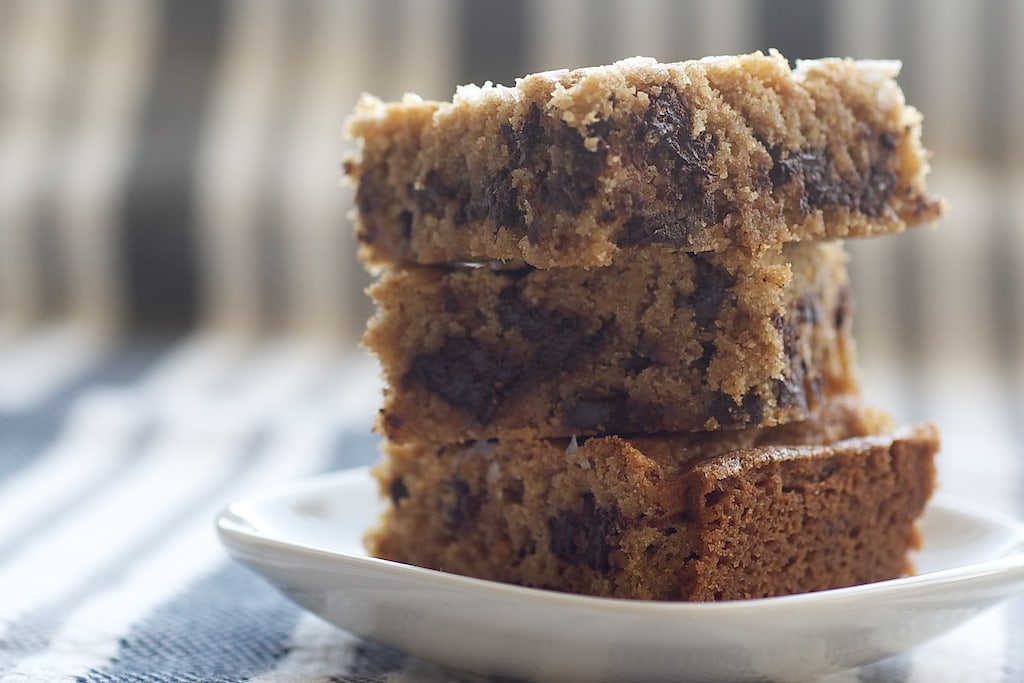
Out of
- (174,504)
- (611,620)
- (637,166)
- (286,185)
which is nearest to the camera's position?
(611,620)

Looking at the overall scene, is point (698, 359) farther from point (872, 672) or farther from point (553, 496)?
point (872, 672)

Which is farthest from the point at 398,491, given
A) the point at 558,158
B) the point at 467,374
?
the point at 558,158

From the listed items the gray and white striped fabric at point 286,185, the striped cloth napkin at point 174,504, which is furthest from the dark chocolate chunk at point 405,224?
the gray and white striped fabric at point 286,185

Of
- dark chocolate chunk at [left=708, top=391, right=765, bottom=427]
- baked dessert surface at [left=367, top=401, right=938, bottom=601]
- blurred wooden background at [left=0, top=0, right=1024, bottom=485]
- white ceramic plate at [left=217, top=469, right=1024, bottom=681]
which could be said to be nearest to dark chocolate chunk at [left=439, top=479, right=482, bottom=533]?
baked dessert surface at [left=367, top=401, right=938, bottom=601]

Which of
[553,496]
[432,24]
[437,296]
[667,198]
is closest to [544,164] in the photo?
[667,198]

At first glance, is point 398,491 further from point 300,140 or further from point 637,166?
point 300,140

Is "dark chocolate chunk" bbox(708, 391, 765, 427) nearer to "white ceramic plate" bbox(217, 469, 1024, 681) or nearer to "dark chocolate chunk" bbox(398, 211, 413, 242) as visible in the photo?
"white ceramic plate" bbox(217, 469, 1024, 681)

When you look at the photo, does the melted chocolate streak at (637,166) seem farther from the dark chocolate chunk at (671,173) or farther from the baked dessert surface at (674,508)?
the baked dessert surface at (674,508)
